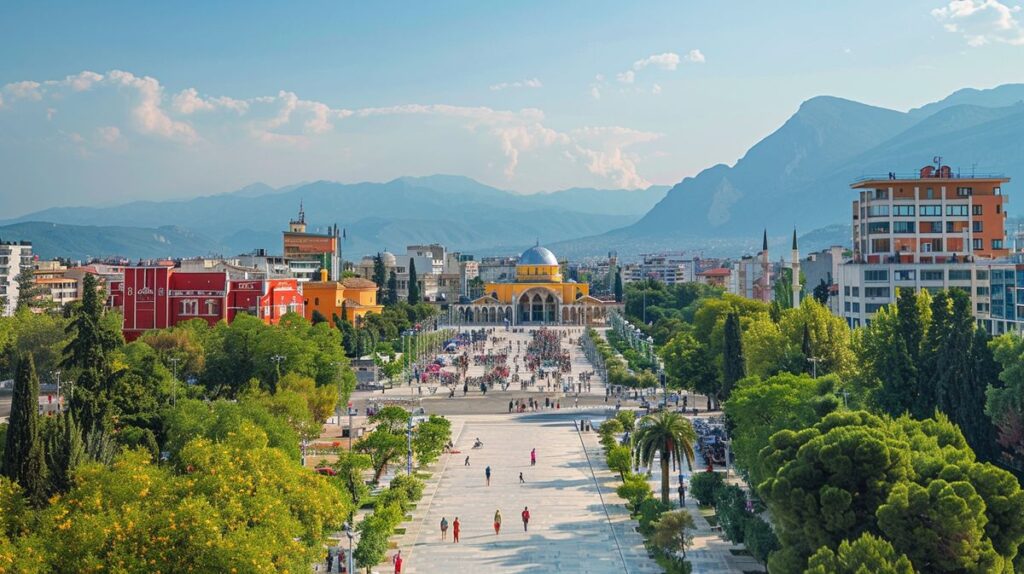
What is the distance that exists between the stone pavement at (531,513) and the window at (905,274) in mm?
21437

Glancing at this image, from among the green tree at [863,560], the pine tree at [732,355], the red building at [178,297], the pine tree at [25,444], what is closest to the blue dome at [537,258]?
the red building at [178,297]

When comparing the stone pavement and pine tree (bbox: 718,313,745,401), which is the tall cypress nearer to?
the stone pavement

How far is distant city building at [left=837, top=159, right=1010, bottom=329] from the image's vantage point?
194ft

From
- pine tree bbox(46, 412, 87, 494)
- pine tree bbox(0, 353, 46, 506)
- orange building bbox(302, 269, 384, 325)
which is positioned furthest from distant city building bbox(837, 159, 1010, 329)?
pine tree bbox(0, 353, 46, 506)

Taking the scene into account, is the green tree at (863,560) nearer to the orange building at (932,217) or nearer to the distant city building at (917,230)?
the distant city building at (917,230)

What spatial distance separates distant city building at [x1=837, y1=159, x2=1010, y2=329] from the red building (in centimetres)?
3794

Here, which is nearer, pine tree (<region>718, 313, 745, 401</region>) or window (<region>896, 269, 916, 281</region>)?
pine tree (<region>718, 313, 745, 401</region>)

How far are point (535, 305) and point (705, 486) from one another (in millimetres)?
106499

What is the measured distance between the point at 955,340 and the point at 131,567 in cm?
2398

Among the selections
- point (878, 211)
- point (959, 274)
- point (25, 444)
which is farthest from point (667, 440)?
point (878, 211)

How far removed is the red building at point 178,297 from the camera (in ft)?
232

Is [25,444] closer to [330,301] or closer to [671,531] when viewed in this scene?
[671,531]

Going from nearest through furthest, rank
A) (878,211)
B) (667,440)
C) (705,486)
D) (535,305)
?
(667,440), (705,486), (878,211), (535,305)

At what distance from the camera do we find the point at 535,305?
5458 inches
